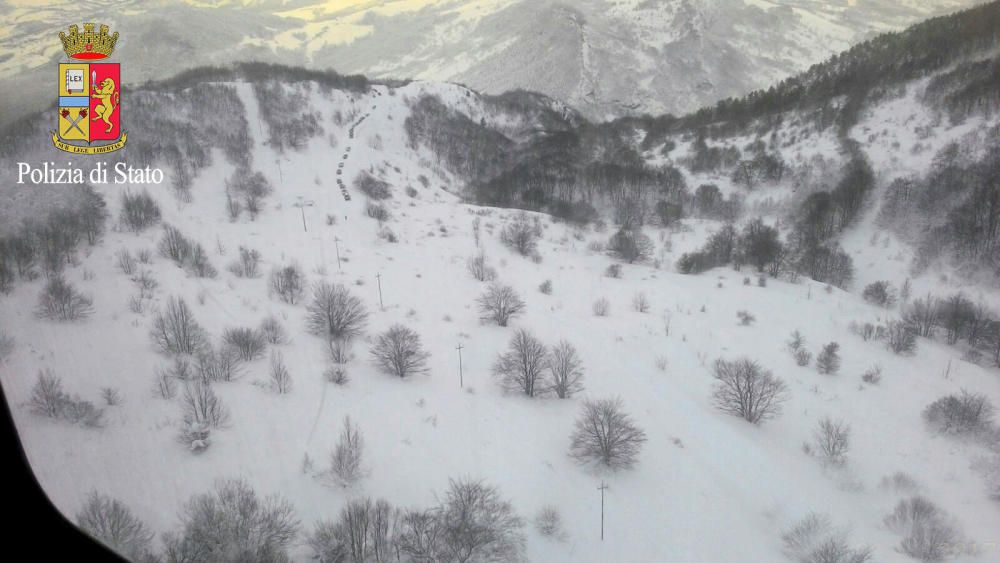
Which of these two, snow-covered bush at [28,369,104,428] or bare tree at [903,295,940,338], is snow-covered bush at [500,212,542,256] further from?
snow-covered bush at [28,369,104,428]

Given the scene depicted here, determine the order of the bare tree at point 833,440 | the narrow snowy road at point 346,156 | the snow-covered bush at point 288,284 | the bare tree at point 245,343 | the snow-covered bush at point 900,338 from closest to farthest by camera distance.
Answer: the bare tree at point 245,343, the bare tree at point 833,440, the snow-covered bush at point 288,284, the snow-covered bush at point 900,338, the narrow snowy road at point 346,156

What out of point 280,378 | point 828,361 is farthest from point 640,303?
point 280,378

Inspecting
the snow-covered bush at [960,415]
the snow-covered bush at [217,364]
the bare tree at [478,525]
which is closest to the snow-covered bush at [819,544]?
the bare tree at [478,525]

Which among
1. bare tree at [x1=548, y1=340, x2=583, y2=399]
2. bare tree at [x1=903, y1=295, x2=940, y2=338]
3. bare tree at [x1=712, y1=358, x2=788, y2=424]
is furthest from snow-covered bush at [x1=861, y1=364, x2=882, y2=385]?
bare tree at [x1=548, y1=340, x2=583, y2=399]

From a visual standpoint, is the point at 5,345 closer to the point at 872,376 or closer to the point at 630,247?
the point at 872,376

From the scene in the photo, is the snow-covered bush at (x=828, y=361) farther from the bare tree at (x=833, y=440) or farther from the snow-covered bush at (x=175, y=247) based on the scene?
the snow-covered bush at (x=175, y=247)

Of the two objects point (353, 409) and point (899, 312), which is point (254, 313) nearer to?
point (353, 409)

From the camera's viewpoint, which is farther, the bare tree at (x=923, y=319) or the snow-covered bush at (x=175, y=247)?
the bare tree at (x=923, y=319)

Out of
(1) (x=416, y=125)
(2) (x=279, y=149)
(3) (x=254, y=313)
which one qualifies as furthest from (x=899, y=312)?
(1) (x=416, y=125)
